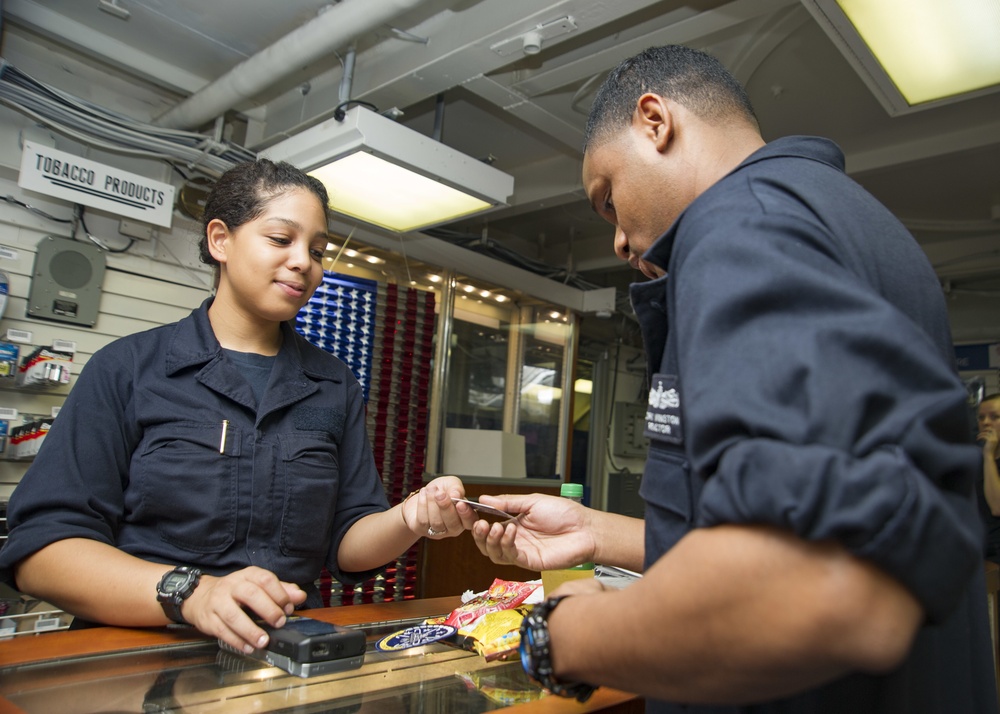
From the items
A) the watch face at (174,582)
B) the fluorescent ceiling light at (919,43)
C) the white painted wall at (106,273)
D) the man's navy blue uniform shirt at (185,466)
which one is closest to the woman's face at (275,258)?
the man's navy blue uniform shirt at (185,466)

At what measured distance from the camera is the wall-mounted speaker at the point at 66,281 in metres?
3.54

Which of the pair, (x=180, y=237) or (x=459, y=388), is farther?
(x=459, y=388)

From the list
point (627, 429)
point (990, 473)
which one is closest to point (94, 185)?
point (990, 473)

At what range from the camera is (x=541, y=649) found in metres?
0.78

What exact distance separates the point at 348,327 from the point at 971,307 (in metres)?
6.42

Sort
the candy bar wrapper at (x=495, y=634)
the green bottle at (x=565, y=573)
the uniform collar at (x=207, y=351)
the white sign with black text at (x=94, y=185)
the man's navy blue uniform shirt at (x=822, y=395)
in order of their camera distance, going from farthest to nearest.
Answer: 1. the white sign with black text at (x=94, y=185)
2. the uniform collar at (x=207, y=351)
3. the green bottle at (x=565, y=573)
4. the candy bar wrapper at (x=495, y=634)
5. the man's navy blue uniform shirt at (x=822, y=395)

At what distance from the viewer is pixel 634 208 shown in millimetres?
1132

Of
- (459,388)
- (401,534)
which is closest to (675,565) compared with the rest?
(401,534)

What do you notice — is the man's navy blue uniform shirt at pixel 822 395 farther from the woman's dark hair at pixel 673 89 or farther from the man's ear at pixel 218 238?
the man's ear at pixel 218 238

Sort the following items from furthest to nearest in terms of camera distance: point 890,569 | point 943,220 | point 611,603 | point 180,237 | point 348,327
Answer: point 943,220, point 348,327, point 180,237, point 611,603, point 890,569

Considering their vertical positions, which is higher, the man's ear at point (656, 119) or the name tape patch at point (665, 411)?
the man's ear at point (656, 119)

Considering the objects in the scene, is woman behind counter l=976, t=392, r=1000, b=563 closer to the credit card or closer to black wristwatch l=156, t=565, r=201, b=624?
the credit card

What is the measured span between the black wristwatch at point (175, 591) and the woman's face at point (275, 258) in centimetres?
73

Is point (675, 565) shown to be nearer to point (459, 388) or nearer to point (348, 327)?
point (348, 327)
